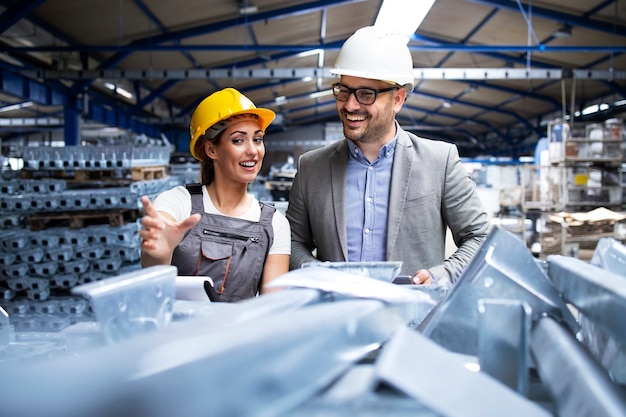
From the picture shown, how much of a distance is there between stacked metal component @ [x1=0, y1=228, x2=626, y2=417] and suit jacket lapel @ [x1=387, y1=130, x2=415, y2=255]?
3.99 ft

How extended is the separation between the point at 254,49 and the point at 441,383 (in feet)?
29.2

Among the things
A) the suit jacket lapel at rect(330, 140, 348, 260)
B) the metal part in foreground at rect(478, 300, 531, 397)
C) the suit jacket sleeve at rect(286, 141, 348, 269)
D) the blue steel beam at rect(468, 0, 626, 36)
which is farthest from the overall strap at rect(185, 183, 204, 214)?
the blue steel beam at rect(468, 0, 626, 36)

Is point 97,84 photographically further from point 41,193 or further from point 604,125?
point 604,125

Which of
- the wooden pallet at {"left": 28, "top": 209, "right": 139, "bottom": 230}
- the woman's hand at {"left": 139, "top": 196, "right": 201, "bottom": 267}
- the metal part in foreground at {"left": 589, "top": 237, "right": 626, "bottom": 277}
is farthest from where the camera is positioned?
the wooden pallet at {"left": 28, "top": 209, "right": 139, "bottom": 230}

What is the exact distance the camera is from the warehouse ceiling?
8312 millimetres

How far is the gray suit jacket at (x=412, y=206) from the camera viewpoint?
240 centimetres

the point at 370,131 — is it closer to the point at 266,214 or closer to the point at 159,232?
the point at 266,214

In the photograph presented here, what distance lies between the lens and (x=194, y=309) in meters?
0.98

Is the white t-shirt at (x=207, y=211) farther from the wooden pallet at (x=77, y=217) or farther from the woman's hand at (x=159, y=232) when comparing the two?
the wooden pallet at (x=77, y=217)

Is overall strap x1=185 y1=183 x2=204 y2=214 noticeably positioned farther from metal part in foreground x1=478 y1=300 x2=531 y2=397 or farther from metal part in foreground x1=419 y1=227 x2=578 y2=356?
metal part in foreground x1=478 y1=300 x2=531 y2=397

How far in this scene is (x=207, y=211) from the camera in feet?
7.82

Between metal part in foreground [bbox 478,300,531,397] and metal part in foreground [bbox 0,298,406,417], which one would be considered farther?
metal part in foreground [bbox 478,300,531,397]

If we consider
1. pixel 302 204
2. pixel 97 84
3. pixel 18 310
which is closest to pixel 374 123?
pixel 302 204

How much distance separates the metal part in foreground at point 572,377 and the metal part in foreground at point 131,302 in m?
0.60
